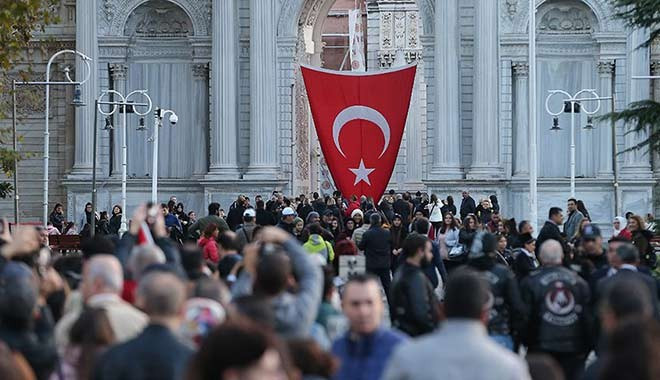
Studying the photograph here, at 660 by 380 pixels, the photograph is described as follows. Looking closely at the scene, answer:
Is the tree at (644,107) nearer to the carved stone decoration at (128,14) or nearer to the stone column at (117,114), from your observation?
the carved stone decoration at (128,14)

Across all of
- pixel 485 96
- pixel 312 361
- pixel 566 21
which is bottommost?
pixel 312 361

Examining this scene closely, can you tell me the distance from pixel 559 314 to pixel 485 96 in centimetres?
3648

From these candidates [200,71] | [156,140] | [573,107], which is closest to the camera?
[156,140]

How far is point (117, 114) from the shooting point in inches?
2146

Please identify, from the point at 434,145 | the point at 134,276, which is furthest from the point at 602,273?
the point at 434,145

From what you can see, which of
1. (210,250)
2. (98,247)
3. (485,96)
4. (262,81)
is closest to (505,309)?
(98,247)

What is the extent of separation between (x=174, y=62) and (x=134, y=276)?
137 feet

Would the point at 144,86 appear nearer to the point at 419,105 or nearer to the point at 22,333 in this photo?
the point at 419,105

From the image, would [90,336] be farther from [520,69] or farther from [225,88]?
[520,69]

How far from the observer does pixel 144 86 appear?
54.7 meters

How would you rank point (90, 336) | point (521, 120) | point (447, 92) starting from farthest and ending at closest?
point (521, 120) → point (447, 92) → point (90, 336)

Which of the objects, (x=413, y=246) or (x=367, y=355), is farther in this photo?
(x=413, y=246)

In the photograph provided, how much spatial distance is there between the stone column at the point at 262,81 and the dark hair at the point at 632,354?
43.8 meters

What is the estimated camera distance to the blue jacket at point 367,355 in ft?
36.3
